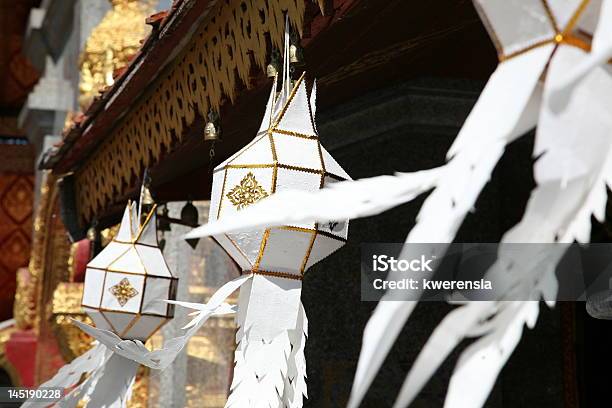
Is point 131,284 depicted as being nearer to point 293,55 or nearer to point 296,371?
point 293,55

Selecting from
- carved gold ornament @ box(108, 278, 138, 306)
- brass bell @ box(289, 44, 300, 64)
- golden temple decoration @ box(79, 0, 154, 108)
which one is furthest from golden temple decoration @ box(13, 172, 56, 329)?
brass bell @ box(289, 44, 300, 64)

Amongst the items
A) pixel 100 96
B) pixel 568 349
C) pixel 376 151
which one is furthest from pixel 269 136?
pixel 100 96

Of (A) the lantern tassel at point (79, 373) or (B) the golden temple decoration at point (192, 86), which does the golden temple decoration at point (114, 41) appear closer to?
(B) the golden temple decoration at point (192, 86)

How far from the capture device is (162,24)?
5.24m

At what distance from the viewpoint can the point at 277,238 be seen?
3.68 metres

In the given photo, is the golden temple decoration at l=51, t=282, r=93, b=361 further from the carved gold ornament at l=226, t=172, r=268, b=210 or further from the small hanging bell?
the carved gold ornament at l=226, t=172, r=268, b=210

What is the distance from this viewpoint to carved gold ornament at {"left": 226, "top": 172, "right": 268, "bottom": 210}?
12.0ft

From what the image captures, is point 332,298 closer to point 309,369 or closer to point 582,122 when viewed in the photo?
point 309,369

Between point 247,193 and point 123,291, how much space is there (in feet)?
9.11

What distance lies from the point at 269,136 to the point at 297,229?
318 millimetres

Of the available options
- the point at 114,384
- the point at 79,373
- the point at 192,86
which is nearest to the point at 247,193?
the point at 114,384

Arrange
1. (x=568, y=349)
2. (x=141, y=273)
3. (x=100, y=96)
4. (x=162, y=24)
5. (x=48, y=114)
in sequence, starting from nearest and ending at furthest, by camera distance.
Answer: (x=162, y=24)
(x=568, y=349)
(x=141, y=273)
(x=100, y=96)
(x=48, y=114)

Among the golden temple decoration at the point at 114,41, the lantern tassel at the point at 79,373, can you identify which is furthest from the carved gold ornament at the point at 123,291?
the golden temple decoration at the point at 114,41

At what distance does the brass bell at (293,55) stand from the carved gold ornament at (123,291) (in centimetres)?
267
